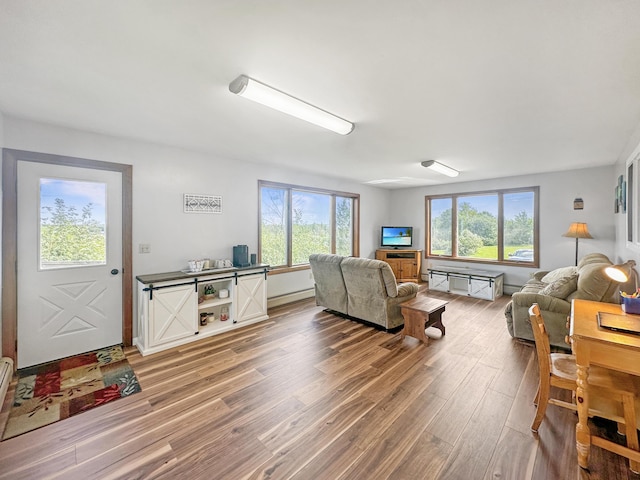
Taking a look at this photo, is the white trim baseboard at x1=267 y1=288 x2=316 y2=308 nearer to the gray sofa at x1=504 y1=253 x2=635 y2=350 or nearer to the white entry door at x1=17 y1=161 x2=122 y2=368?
the white entry door at x1=17 y1=161 x2=122 y2=368

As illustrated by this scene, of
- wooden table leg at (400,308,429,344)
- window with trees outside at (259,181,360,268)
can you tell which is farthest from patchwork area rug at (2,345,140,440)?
wooden table leg at (400,308,429,344)

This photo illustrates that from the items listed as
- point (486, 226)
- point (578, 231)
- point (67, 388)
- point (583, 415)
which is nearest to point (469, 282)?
point (486, 226)

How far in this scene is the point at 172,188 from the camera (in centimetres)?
365

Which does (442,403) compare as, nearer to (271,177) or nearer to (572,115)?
(572,115)

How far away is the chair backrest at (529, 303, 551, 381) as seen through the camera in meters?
1.81

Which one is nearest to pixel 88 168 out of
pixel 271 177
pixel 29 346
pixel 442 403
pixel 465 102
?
pixel 29 346

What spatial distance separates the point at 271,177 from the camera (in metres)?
4.81

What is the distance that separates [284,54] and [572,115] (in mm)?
2699

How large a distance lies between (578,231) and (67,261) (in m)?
7.29

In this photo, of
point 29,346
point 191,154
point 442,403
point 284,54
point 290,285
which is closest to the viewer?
point 284,54

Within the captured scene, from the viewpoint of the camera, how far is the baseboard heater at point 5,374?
2224 mm

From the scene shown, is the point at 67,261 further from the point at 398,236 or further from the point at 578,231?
the point at 578,231

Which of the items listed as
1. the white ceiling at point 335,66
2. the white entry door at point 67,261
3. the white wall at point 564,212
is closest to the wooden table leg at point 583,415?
the white ceiling at point 335,66

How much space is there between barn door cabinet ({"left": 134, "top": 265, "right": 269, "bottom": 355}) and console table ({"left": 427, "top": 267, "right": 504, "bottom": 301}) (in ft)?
12.8
